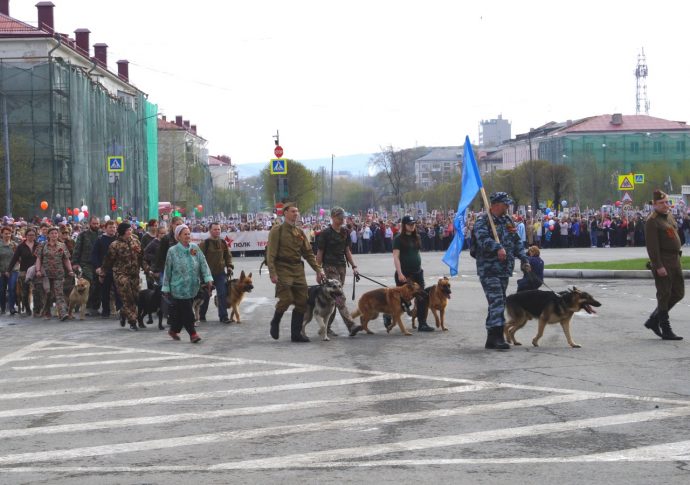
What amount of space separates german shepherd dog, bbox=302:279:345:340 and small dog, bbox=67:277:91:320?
20.0 ft

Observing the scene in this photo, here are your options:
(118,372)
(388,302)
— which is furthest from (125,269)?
(118,372)

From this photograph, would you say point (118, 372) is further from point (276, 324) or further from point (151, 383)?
point (276, 324)

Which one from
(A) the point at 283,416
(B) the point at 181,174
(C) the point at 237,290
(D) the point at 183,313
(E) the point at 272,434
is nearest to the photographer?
(E) the point at 272,434

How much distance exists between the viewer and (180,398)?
32.5ft

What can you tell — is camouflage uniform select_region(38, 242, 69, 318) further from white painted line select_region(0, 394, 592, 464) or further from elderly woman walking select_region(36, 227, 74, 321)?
white painted line select_region(0, 394, 592, 464)

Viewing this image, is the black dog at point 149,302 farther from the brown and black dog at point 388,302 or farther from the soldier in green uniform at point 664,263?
the soldier in green uniform at point 664,263

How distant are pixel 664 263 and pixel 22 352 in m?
8.38

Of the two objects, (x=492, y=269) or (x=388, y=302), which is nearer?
(x=492, y=269)

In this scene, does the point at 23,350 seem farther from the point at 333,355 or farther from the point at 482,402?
the point at 482,402

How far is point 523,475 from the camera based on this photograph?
650cm

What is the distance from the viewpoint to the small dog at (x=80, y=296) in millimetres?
19297

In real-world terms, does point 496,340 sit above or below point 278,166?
below

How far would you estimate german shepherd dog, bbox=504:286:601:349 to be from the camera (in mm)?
12992

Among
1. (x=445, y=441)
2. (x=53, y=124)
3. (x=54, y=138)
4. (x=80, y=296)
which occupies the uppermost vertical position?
(x=53, y=124)
